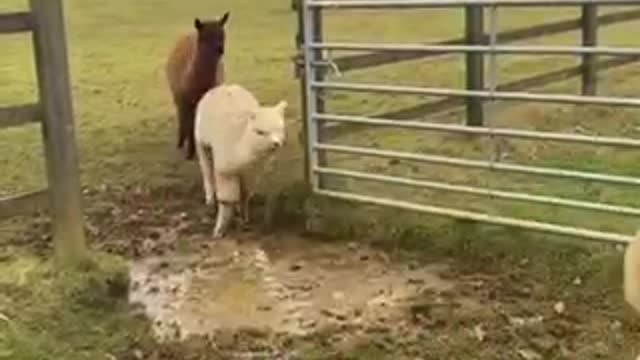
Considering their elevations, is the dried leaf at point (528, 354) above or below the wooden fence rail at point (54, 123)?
below

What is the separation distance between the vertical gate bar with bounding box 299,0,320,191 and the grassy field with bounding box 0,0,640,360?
0.23 meters

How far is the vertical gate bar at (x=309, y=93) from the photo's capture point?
598 cm

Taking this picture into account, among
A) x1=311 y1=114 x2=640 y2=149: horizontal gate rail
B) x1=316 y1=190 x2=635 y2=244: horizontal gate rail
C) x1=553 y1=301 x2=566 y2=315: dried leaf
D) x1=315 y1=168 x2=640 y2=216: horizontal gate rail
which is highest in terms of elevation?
x1=311 y1=114 x2=640 y2=149: horizontal gate rail

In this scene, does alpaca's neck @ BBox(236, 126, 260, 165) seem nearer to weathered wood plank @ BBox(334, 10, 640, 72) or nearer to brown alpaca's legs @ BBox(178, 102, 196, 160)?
weathered wood plank @ BBox(334, 10, 640, 72)

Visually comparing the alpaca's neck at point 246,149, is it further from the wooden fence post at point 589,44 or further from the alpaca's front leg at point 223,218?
the wooden fence post at point 589,44

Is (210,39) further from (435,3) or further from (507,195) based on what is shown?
(507,195)

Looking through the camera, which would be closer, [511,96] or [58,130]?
[58,130]

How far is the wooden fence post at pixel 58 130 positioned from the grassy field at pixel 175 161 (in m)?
0.17

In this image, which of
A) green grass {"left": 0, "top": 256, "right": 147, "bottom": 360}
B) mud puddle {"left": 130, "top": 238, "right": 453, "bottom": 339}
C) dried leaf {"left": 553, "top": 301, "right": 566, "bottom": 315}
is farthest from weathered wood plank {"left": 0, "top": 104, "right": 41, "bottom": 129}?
dried leaf {"left": 553, "top": 301, "right": 566, "bottom": 315}

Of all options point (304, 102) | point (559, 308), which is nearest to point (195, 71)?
point (304, 102)

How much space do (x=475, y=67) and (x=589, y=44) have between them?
61.5 inches

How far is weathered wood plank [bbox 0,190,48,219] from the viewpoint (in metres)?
4.49

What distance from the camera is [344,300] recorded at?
481cm

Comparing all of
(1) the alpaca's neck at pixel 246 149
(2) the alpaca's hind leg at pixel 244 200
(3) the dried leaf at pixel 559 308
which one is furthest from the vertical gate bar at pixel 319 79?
(3) the dried leaf at pixel 559 308
